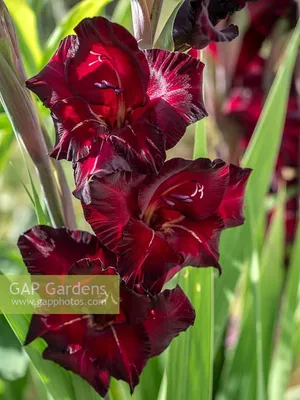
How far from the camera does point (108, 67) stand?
1.16 ft

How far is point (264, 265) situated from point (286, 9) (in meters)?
0.36

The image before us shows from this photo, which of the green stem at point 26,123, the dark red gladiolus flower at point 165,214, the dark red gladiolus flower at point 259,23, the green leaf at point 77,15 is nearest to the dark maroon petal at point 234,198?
the dark red gladiolus flower at point 165,214

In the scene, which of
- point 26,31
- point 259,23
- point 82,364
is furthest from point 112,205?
point 259,23

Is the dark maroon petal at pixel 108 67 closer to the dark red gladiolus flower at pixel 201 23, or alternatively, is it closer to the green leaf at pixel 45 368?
the dark red gladiolus flower at pixel 201 23

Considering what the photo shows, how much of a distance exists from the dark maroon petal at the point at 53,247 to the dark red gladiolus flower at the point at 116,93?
0.07 m

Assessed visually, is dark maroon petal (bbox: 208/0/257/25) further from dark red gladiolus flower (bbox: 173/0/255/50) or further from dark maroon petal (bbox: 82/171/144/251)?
dark maroon petal (bbox: 82/171/144/251)

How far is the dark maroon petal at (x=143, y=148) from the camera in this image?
32cm

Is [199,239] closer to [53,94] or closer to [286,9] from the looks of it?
[53,94]

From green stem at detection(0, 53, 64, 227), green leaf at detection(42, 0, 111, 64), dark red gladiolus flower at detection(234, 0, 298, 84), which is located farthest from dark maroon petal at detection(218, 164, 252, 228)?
dark red gladiolus flower at detection(234, 0, 298, 84)

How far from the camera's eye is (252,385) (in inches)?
22.6

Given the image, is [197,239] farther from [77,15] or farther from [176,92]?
[77,15]

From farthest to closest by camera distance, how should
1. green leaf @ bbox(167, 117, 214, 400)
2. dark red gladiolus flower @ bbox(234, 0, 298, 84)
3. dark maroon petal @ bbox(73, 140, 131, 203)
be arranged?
1. dark red gladiolus flower @ bbox(234, 0, 298, 84)
2. green leaf @ bbox(167, 117, 214, 400)
3. dark maroon petal @ bbox(73, 140, 131, 203)

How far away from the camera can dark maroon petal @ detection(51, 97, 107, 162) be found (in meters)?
0.33

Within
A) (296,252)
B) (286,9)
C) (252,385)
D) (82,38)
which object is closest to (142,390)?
(252,385)
